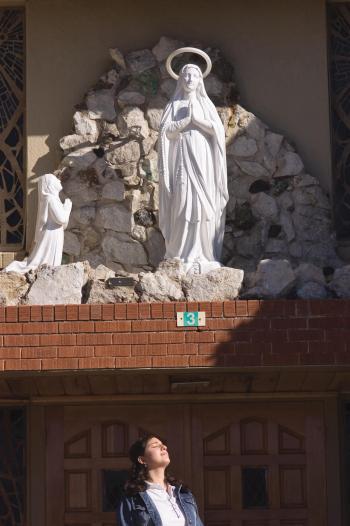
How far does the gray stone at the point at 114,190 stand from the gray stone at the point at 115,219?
0.36 feet

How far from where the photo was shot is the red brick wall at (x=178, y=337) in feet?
42.4

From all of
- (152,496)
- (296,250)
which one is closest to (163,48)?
(296,250)

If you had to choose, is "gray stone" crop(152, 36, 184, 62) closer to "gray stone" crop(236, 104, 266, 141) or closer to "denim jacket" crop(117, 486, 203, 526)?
"gray stone" crop(236, 104, 266, 141)

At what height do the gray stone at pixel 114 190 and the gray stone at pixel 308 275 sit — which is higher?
the gray stone at pixel 114 190

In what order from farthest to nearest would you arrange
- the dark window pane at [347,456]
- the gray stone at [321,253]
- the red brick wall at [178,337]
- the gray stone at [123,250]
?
1. the gray stone at [123,250]
2. the gray stone at [321,253]
3. the dark window pane at [347,456]
4. the red brick wall at [178,337]

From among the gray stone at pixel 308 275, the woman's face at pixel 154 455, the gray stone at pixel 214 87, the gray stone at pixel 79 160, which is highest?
the gray stone at pixel 214 87

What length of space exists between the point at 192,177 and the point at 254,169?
1481 millimetres

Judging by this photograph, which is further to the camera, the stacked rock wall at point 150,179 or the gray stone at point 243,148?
the gray stone at point 243,148

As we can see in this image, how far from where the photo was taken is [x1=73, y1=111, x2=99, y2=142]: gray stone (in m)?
15.5

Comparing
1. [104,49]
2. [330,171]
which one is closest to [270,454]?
[330,171]

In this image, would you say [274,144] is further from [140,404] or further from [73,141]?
[140,404]

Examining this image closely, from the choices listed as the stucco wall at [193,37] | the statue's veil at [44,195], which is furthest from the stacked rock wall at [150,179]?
the statue's veil at [44,195]

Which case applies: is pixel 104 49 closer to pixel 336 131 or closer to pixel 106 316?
pixel 336 131

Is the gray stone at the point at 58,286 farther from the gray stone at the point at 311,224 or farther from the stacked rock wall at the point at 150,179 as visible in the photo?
the gray stone at the point at 311,224
